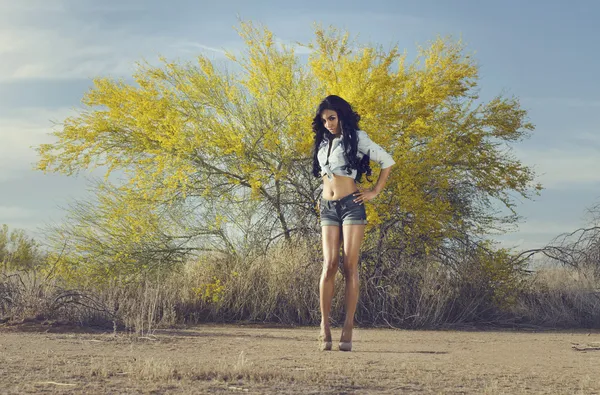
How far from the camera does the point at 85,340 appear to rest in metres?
7.75

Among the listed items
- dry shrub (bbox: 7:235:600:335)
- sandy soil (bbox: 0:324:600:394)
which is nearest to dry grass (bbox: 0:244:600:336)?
dry shrub (bbox: 7:235:600:335)

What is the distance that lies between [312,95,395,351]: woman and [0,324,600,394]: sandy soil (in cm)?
60

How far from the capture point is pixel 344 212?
6949 mm

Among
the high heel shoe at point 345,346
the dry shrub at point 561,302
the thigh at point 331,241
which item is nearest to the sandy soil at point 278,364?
the high heel shoe at point 345,346

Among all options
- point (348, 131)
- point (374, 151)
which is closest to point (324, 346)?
point (374, 151)

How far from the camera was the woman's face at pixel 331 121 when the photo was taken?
23.4 ft

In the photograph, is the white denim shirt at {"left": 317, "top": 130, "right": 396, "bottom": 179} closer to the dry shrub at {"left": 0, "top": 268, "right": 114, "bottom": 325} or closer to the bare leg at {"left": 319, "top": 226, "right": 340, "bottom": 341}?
the bare leg at {"left": 319, "top": 226, "right": 340, "bottom": 341}

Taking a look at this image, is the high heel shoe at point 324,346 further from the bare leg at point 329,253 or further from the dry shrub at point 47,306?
the dry shrub at point 47,306

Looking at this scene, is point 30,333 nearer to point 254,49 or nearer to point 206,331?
point 206,331

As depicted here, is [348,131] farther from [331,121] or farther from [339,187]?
[339,187]

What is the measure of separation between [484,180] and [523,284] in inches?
89.2

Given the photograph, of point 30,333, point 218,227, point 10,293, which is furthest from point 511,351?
point 218,227

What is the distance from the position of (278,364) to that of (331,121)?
7.99ft

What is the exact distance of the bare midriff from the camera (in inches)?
275
